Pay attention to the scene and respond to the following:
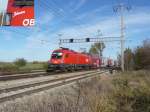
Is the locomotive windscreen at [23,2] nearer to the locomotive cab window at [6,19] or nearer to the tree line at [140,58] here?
the locomotive cab window at [6,19]

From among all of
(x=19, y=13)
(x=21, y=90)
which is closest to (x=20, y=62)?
(x=19, y=13)

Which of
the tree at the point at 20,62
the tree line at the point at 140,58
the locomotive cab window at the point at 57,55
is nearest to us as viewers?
the locomotive cab window at the point at 57,55

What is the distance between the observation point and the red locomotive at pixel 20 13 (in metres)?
41.7

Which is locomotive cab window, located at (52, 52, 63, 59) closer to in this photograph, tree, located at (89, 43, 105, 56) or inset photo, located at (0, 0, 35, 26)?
inset photo, located at (0, 0, 35, 26)

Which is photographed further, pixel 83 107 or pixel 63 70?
pixel 63 70

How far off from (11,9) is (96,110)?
37.2 meters

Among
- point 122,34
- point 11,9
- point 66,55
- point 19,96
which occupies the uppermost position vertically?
point 11,9

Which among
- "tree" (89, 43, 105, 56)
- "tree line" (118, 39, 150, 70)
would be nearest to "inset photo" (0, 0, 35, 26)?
"tree line" (118, 39, 150, 70)

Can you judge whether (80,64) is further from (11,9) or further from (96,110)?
(96,110)

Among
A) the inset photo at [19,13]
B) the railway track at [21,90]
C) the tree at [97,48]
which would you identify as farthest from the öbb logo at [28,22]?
the tree at [97,48]

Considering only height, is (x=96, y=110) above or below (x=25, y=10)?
below

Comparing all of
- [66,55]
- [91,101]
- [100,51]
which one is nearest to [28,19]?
[66,55]

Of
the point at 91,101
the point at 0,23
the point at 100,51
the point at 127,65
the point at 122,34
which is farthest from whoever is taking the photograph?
the point at 100,51

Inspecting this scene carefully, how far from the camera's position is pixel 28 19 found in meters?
42.5
